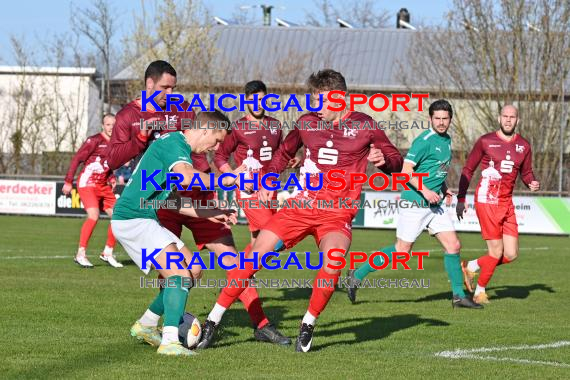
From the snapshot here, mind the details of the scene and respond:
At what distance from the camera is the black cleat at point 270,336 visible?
8413mm

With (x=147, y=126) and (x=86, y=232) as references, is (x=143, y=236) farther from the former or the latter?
(x=86, y=232)

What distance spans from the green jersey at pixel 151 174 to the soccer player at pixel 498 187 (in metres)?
5.29

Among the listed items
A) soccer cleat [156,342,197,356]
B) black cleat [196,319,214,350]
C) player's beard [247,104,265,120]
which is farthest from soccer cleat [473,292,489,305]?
soccer cleat [156,342,197,356]

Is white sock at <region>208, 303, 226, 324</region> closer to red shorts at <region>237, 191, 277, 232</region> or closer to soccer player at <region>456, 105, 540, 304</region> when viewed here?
red shorts at <region>237, 191, 277, 232</region>

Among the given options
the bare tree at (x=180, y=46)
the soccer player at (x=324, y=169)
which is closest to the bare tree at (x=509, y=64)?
the bare tree at (x=180, y=46)

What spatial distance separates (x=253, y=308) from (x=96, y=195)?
7580 millimetres

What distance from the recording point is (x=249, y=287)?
8688 millimetres

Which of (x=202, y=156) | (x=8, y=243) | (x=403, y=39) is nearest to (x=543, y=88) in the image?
(x=403, y=39)

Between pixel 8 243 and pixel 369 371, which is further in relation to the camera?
pixel 8 243

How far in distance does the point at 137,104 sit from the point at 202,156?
1.06 metres

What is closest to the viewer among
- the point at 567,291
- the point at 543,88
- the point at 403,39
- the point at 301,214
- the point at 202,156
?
the point at 301,214

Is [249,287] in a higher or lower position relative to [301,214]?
lower

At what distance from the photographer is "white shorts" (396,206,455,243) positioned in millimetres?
11844

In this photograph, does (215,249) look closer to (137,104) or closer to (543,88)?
(137,104)
